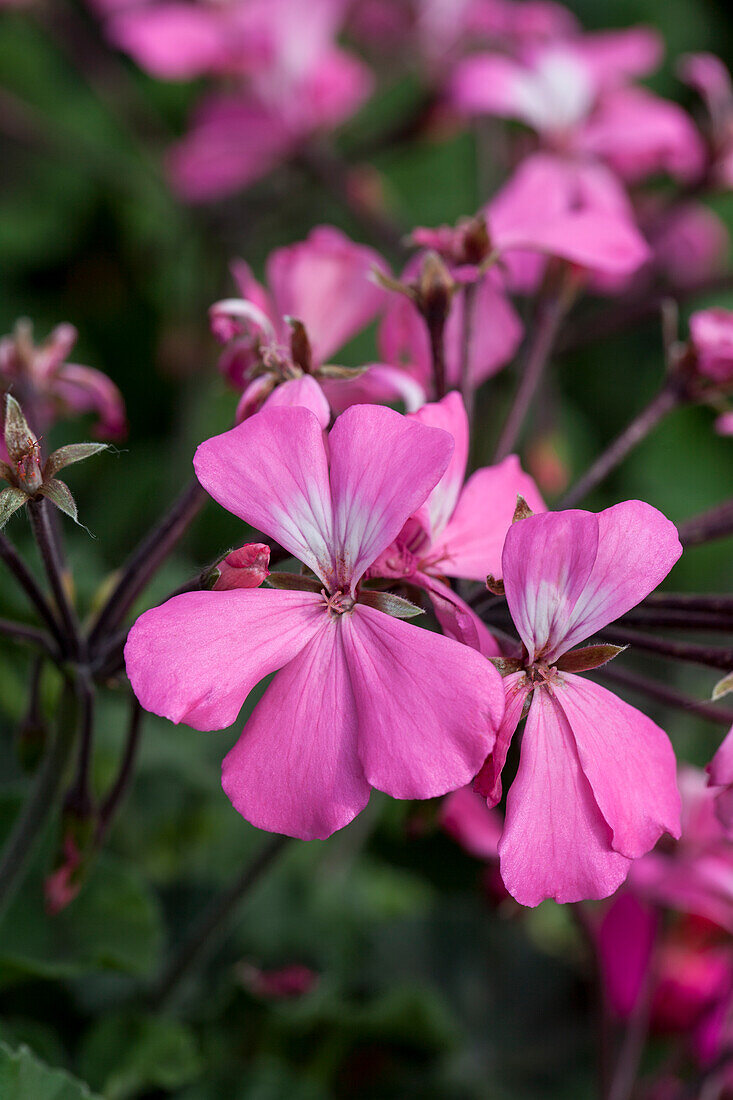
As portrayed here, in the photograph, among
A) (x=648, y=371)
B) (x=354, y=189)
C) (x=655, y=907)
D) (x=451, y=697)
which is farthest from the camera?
(x=648, y=371)

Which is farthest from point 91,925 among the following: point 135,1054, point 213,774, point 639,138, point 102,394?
point 639,138

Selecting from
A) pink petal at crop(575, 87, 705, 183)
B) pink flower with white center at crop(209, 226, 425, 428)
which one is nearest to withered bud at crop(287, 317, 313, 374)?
pink flower with white center at crop(209, 226, 425, 428)

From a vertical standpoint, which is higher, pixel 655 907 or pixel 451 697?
pixel 451 697

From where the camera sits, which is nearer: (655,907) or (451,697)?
(451,697)

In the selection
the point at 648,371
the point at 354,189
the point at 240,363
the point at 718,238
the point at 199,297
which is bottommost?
the point at 648,371

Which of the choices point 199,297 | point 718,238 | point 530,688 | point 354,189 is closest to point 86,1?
point 199,297

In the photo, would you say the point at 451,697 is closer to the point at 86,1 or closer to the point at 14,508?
the point at 14,508

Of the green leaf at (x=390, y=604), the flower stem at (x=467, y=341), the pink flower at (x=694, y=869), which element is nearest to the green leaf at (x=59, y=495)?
the green leaf at (x=390, y=604)
